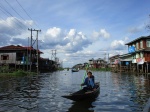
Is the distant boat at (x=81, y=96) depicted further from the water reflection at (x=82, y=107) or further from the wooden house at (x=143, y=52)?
the wooden house at (x=143, y=52)

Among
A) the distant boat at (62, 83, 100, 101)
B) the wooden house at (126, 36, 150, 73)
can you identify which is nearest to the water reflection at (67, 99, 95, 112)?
the distant boat at (62, 83, 100, 101)

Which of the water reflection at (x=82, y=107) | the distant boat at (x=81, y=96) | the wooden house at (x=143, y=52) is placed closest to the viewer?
the water reflection at (x=82, y=107)

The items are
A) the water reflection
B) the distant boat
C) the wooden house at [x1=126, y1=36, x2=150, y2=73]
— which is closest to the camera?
the water reflection

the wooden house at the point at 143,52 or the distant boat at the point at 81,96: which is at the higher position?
the wooden house at the point at 143,52

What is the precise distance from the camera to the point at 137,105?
15133 mm

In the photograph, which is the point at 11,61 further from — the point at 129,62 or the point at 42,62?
the point at 129,62

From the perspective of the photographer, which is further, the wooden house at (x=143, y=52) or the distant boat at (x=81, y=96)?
the wooden house at (x=143, y=52)

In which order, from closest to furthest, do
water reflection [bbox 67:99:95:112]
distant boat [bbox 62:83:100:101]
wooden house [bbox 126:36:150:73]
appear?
1. water reflection [bbox 67:99:95:112]
2. distant boat [bbox 62:83:100:101]
3. wooden house [bbox 126:36:150:73]

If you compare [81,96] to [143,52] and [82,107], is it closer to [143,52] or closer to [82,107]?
[82,107]

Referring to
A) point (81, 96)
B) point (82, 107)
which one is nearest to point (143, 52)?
point (81, 96)

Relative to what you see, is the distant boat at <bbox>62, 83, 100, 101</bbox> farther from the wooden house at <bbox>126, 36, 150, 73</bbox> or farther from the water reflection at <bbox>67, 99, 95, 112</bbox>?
the wooden house at <bbox>126, 36, 150, 73</bbox>

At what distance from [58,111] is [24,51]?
173 ft

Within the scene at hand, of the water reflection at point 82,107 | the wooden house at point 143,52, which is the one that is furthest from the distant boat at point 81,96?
the wooden house at point 143,52

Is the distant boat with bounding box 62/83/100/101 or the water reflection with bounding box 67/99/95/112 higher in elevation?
the distant boat with bounding box 62/83/100/101
